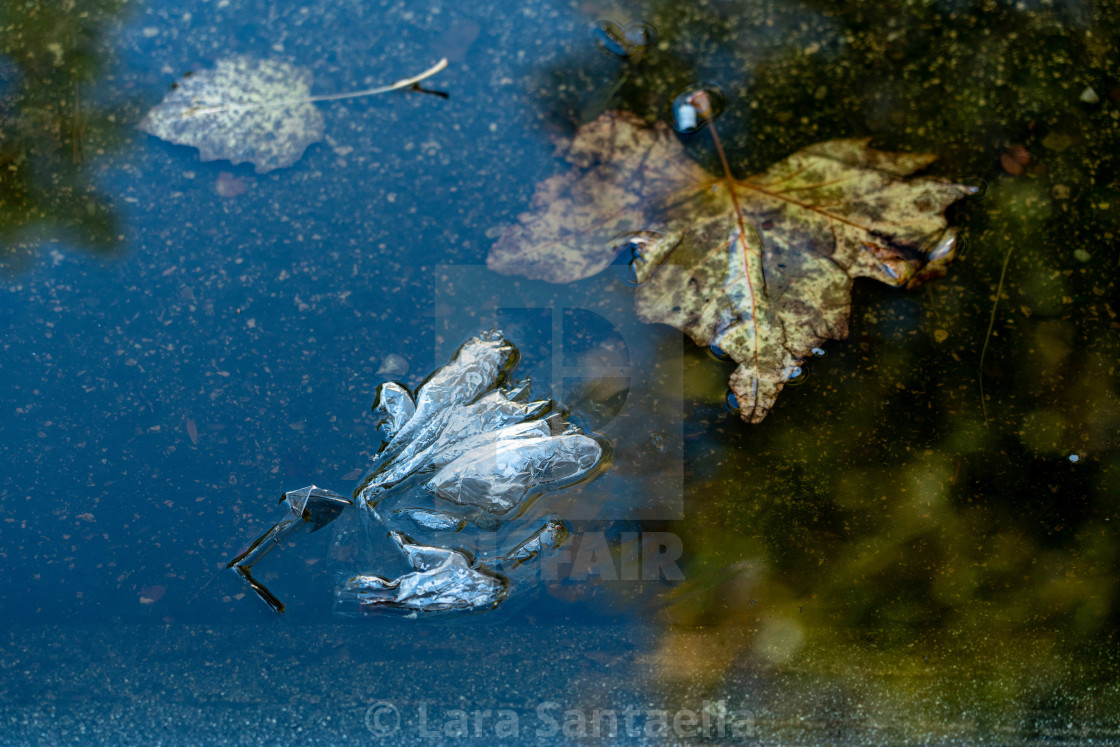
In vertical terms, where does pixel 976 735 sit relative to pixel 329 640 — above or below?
below

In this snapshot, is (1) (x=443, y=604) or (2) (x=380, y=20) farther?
(2) (x=380, y=20)

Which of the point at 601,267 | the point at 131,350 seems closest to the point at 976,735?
the point at 601,267

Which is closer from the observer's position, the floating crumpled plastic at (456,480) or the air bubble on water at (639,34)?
the floating crumpled plastic at (456,480)

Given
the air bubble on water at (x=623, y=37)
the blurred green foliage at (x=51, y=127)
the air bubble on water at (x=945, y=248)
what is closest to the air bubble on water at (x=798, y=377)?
the air bubble on water at (x=945, y=248)

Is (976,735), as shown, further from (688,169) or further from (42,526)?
(42,526)

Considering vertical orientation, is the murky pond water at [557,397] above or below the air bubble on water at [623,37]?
below

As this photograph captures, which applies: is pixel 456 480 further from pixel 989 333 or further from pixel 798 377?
pixel 989 333

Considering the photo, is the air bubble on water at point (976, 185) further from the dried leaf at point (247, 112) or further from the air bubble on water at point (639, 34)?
the dried leaf at point (247, 112)
